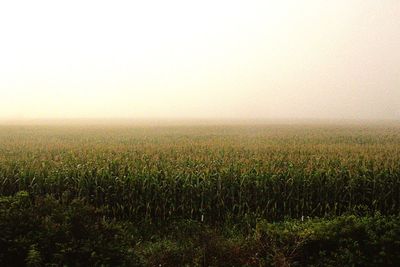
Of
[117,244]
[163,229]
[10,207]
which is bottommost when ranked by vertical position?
[163,229]

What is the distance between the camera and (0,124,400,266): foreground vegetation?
26.2 feet

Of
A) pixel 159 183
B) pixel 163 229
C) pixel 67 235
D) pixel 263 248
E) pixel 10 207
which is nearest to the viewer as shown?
pixel 67 235

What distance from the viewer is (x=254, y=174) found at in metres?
12.1

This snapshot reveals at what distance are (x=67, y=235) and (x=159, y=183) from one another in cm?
468

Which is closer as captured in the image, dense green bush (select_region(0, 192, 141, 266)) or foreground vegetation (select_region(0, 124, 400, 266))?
dense green bush (select_region(0, 192, 141, 266))

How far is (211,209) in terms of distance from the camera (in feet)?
38.5

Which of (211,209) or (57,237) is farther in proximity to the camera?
(211,209)

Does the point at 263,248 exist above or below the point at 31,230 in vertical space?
below

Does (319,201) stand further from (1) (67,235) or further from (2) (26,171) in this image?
(2) (26,171)

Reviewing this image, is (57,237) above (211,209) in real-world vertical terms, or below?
above

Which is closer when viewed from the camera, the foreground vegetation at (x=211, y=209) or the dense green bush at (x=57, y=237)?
the dense green bush at (x=57, y=237)

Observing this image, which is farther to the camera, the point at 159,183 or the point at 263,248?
the point at 159,183

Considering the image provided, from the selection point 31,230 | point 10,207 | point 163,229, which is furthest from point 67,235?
point 163,229

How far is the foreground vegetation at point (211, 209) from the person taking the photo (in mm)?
7980
